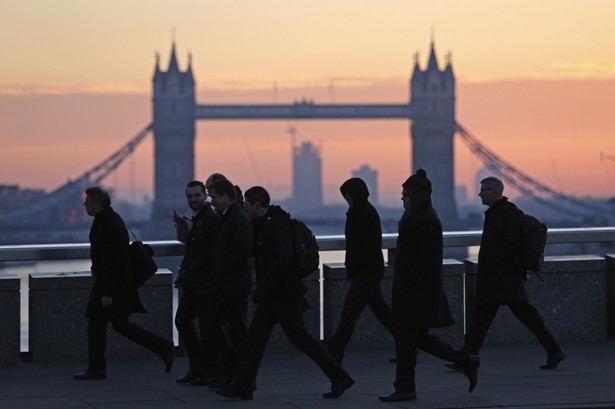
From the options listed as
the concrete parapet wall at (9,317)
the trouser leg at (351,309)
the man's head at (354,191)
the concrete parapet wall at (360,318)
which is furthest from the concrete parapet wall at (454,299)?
the concrete parapet wall at (9,317)

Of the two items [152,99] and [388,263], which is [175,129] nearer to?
[152,99]

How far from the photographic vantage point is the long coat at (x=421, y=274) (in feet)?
24.3

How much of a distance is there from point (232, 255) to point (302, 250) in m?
0.45

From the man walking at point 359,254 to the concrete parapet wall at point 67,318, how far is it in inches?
51.2

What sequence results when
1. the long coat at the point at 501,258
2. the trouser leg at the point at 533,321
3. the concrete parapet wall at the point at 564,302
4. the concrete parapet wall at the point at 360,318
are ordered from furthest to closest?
the concrete parapet wall at the point at 564,302
the concrete parapet wall at the point at 360,318
the trouser leg at the point at 533,321
the long coat at the point at 501,258

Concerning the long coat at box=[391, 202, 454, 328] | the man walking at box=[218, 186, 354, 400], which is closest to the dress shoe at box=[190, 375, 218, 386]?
the man walking at box=[218, 186, 354, 400]

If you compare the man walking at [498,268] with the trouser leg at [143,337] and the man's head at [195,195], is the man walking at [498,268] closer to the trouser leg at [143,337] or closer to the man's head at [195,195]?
the man's head at [195,195]

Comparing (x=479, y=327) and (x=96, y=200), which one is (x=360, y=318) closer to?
(x=479, y=327)

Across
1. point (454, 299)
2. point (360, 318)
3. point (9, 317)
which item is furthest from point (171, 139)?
point (9, 317)

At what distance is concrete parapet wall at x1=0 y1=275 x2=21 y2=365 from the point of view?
29.3ft

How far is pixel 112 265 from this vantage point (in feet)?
26.6

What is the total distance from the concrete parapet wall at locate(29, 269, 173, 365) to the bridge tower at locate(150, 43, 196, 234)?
144 metres

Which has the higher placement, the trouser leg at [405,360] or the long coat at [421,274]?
the long coat at [421,274]

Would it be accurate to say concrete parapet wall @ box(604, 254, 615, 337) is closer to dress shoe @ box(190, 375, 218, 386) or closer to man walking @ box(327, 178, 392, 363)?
man walking @ box(327, 178, 392, 363)
